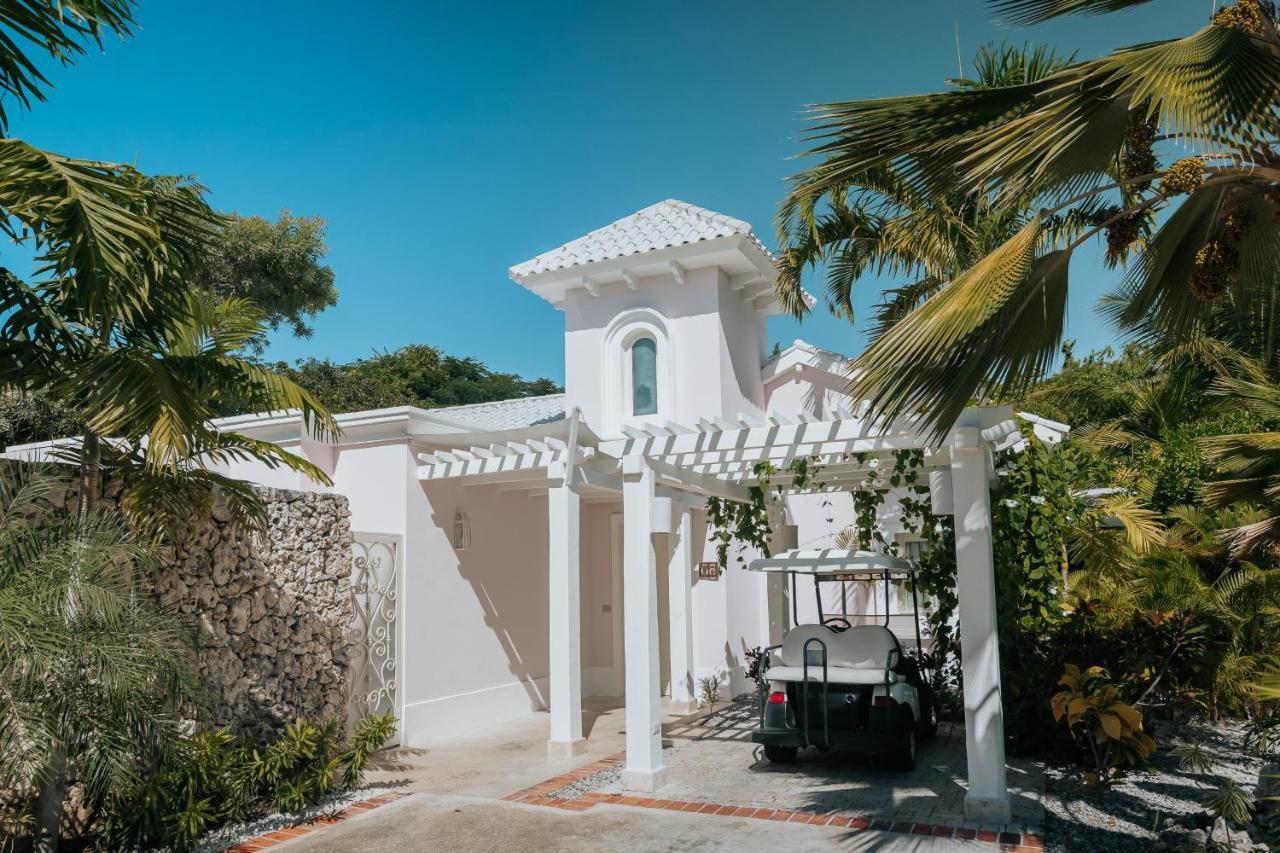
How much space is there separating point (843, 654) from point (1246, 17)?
20.8 feet

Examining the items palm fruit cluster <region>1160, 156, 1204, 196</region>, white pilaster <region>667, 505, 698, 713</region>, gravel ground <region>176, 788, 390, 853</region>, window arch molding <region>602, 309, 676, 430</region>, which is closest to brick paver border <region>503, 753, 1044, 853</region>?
gravel ground <region>176, 788, 390, 853</region>

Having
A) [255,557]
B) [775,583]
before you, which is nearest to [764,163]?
[775,583]

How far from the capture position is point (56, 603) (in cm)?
521

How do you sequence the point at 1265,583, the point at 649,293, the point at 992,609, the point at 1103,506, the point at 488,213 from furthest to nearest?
the point at 488,213, the point at 649,293, the point at 1103,506, the point at 1265,583, the point at 992,609

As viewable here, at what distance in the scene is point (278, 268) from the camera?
22.7 meters

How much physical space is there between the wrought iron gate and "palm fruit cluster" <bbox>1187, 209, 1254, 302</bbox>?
26.6 feet

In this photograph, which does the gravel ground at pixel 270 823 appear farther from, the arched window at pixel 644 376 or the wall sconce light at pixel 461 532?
the arched window at pixel 644 376

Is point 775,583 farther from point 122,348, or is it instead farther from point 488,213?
point 488,213

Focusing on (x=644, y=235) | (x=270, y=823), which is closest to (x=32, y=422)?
(x=644, y=235)

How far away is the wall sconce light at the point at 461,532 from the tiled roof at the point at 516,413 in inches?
111

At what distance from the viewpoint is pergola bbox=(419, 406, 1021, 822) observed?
7.04 metres

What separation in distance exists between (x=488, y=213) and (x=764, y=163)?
34.3 feet

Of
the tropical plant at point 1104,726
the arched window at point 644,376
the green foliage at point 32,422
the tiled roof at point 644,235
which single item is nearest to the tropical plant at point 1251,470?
the tropical plant at point 1104,726

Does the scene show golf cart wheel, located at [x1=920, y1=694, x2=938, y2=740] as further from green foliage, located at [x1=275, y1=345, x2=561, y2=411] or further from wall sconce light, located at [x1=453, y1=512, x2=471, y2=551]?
green foliage, located at [x1=275, y1=345, x2=561, y2=411]
